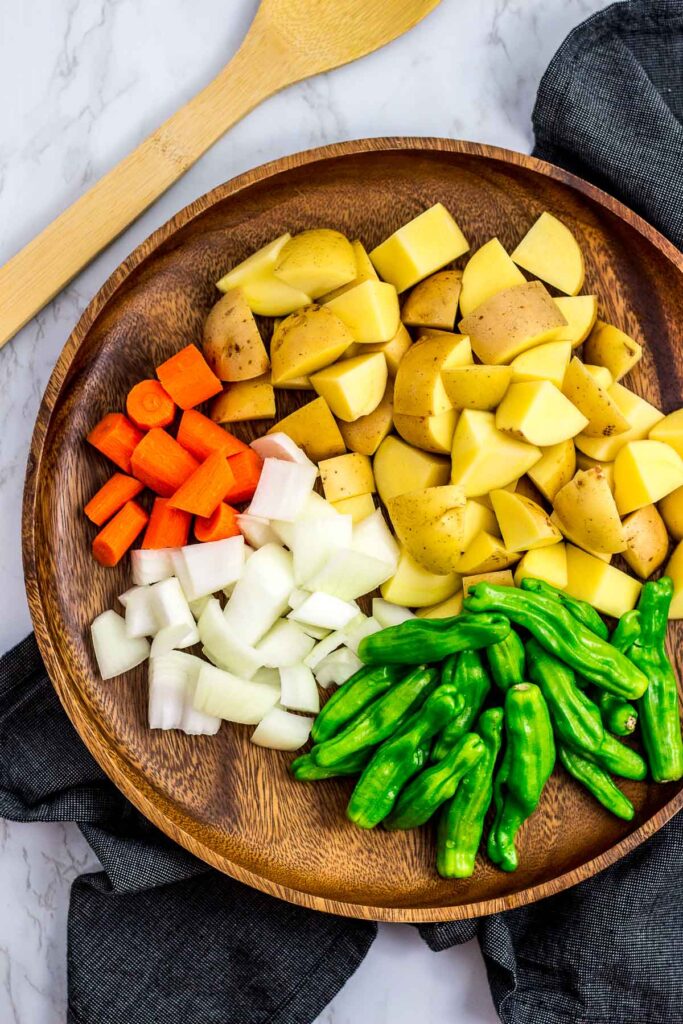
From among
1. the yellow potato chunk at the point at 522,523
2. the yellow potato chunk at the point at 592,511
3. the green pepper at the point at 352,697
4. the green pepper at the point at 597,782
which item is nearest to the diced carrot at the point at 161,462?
the green pepper at the point at 352,697

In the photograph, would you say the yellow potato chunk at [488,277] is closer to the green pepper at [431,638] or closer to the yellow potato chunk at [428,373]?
the yellow potato chunk at [428,373]

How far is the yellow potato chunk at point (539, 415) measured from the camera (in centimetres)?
193

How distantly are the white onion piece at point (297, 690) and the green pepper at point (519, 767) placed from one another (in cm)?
44

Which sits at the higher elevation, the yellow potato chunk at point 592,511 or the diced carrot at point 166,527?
the diced carrot at point 166,527

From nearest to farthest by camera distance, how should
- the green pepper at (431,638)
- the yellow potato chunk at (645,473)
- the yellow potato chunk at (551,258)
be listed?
the green pepper at (431,638), the yellow potato chunk at (645,473), the yellow potato chunk at (551,258)

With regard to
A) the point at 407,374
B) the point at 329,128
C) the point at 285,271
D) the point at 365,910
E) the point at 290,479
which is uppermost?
the point at 329,128

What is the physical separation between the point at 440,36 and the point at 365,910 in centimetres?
209

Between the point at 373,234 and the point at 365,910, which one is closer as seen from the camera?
the point at 365,910

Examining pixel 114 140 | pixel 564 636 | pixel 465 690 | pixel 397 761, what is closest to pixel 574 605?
pixel 564 636

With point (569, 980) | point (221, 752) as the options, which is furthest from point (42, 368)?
point (569, 980)

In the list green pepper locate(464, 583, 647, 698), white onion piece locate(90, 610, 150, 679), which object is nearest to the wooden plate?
white onion piece locate(90, 610, 150, 679)

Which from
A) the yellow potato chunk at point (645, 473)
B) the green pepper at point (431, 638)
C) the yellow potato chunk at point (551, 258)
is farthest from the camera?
the yellow potato chunk at point (551, 258)

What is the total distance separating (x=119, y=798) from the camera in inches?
84.2

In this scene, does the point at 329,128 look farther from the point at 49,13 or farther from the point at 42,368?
the point at 42,368
